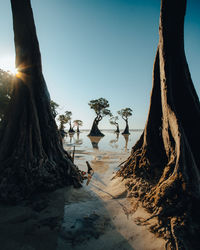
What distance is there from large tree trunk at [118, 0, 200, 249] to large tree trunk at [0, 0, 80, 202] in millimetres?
3028

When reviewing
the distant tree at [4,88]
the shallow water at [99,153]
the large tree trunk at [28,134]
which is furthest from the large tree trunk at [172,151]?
the distant tree at [4,88]

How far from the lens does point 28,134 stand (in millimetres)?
4590

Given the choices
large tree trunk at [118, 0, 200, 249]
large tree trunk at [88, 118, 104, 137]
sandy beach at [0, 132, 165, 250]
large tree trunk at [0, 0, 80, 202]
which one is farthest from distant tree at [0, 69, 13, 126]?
large tree trunk at [88, 118, 104, 137]

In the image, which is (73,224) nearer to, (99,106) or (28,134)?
(28,134)

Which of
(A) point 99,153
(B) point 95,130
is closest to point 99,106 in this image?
(B) point 95,130

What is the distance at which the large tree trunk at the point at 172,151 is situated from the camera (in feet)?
8.48

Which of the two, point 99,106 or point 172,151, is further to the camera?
point 99,106

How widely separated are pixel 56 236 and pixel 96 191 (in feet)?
8.71

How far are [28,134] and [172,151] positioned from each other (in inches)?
186

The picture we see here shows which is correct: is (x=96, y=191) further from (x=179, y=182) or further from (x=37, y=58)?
(x=37, y=58)

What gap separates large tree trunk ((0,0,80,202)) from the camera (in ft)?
13.1

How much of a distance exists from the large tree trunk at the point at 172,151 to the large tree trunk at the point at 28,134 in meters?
3.03

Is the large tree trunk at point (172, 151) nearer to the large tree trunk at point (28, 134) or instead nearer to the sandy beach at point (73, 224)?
the sandy beach at point (73, 224)

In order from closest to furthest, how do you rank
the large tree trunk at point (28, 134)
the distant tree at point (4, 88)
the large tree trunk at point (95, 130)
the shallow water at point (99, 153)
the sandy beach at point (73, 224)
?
the sandy beach at point (73, 224)
the large tree trunk at point (28, 134)
the shallow water at point (99, 153)
the distant tree at point (4, 88)
the large tree trunk at point (95, 130)
